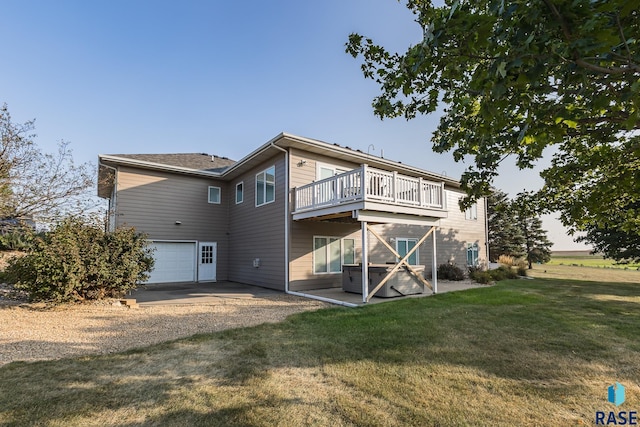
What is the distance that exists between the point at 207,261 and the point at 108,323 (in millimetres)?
7837

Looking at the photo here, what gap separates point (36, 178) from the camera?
26.0ft

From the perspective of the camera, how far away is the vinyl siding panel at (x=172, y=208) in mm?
12234

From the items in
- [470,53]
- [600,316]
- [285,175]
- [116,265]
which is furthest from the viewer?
[285,175]

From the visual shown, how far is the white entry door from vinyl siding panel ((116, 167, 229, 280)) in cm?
20

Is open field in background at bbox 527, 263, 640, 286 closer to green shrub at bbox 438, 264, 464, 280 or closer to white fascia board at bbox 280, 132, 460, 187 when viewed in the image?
green shrub at bbox 438, 264, 464, 280

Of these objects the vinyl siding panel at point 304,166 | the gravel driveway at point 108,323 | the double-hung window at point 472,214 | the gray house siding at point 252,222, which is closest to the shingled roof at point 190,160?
the gray house siding at point 252,222

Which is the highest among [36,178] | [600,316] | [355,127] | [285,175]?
[355,127]

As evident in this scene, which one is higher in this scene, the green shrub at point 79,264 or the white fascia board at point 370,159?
the white fascia board at point 370,159

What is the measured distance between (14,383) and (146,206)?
999cm

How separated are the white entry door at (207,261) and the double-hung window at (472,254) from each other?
1285cm

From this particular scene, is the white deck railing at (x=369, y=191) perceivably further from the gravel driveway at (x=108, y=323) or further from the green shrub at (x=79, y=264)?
the green shrub at (x=79, y=264)

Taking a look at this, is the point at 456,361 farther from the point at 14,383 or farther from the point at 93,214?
the point at 93,214

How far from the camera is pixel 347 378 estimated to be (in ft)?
11.8

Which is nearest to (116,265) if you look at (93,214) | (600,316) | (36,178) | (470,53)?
(93,214)
